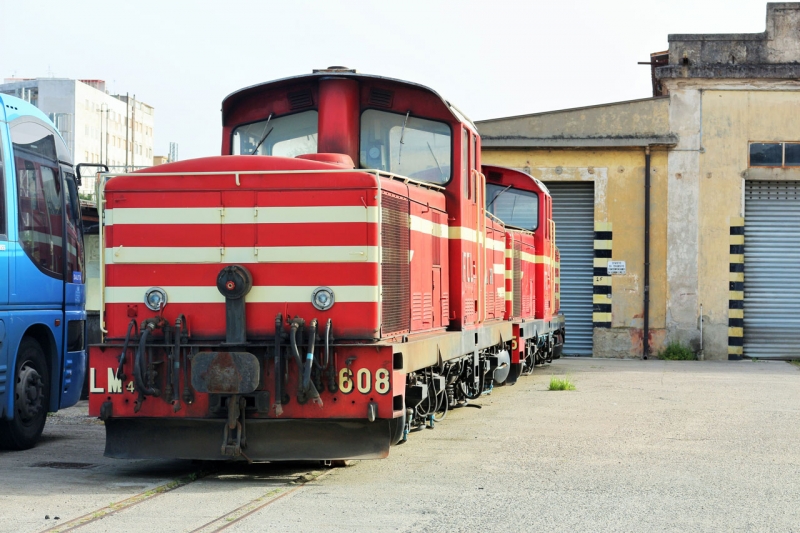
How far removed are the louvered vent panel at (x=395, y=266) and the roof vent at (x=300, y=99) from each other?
1.48 m

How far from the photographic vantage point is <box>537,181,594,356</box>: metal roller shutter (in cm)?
2289

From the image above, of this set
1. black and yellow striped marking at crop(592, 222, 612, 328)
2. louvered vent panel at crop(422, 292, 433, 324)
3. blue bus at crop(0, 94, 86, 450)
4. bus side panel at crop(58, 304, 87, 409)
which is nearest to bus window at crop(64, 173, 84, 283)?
blue bus at crop(0, 94, 86, 450)

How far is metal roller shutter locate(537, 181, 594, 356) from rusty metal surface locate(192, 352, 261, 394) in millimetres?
16798

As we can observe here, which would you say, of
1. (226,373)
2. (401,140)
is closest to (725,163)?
(401,140)

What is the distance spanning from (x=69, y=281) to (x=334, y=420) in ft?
12.1

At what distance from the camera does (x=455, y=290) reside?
9.62 meters

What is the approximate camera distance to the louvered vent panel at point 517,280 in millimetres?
14497

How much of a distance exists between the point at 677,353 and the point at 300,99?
1526cm

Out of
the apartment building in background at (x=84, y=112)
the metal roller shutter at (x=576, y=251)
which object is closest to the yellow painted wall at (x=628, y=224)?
the metal roller shutter at (x=576, y=251)

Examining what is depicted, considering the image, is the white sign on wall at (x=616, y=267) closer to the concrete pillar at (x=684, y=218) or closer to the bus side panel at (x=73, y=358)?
the concrete pillar at (x=684, y=218)

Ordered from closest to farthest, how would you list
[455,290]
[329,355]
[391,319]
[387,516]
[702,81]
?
[387,516]
[329,355]
[391,319]
[455,290]
[702,81]

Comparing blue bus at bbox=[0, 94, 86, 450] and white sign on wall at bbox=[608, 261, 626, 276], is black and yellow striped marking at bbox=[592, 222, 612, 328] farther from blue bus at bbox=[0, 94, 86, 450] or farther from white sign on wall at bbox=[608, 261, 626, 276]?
blue bus at bbox=[0, 94, 86, 450]

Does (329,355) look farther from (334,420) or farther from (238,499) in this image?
(238,499)

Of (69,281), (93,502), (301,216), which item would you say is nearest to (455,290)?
(301,216)
